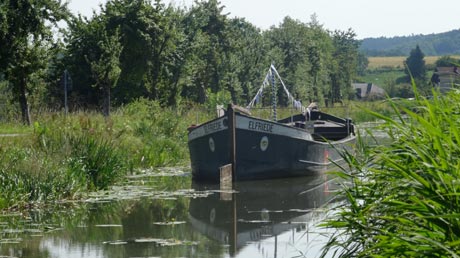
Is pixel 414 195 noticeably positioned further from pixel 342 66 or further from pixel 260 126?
pixel 342 66

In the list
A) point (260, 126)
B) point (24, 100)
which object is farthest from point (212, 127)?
point (24, 100)

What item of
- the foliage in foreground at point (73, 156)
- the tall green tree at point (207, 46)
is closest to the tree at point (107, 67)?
the foliage in foreground at point (73, 156)

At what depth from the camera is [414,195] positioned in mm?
6750

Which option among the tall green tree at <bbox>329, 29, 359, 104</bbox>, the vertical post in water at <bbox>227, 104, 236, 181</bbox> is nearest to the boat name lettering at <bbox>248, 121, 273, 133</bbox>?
the vertical post in water at <bbox>227, 104, 236, 181</bbox>

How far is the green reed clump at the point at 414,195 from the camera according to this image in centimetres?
605

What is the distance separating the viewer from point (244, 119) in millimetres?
22141

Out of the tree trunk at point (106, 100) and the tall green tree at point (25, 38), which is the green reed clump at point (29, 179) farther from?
the tree trunk at point (106, 100)

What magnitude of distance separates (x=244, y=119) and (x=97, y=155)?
4.74 m

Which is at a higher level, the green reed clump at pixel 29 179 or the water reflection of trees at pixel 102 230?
the green reed clump at pixel 29 179

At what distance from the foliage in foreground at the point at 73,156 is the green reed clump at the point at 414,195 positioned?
8979 millimetres

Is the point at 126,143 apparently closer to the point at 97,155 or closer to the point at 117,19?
the point at 97,155

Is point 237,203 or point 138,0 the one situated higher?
point 138,0

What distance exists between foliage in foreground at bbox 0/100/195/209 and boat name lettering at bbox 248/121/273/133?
3.21m

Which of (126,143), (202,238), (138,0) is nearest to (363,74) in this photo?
(138,0)
